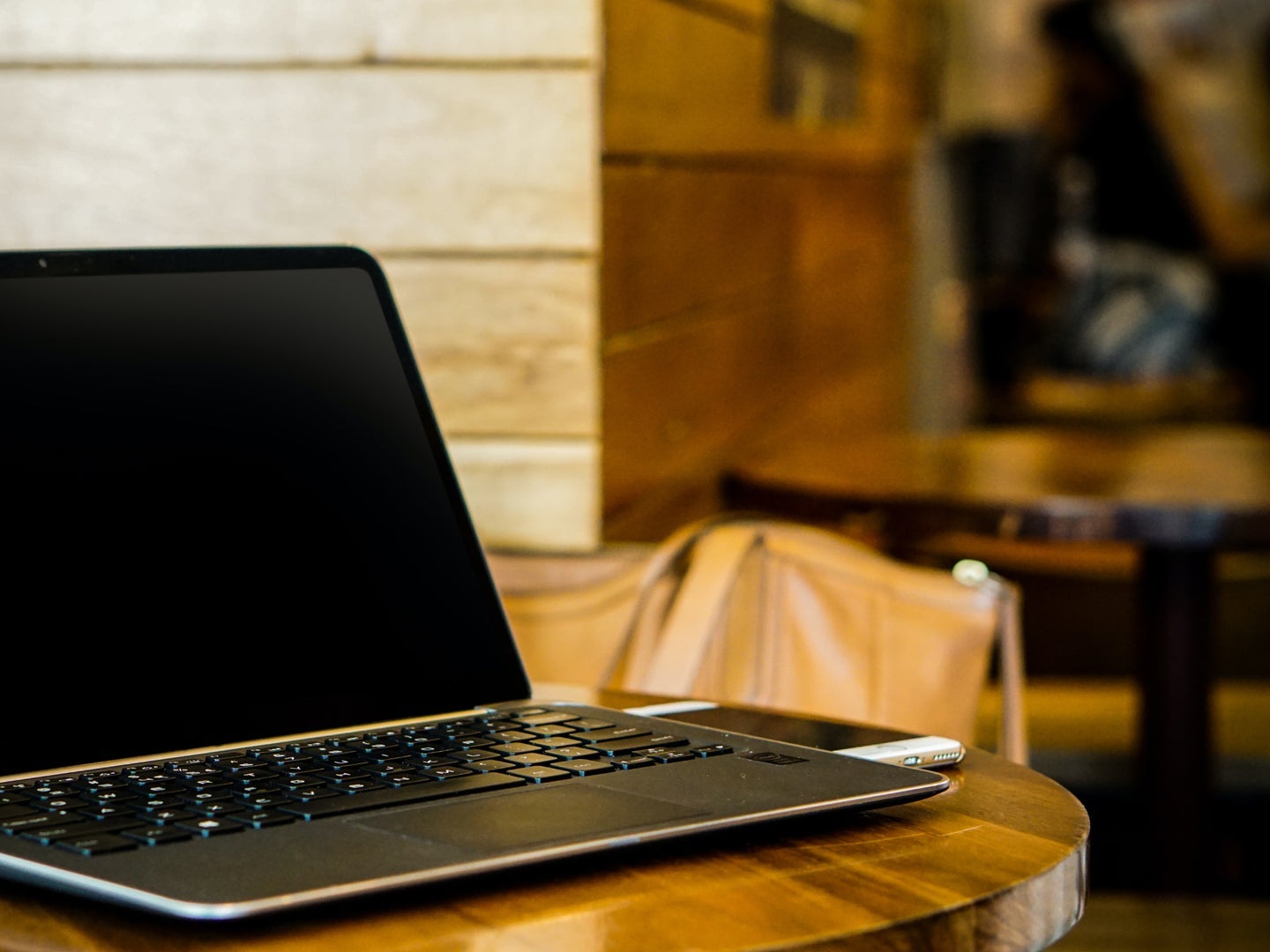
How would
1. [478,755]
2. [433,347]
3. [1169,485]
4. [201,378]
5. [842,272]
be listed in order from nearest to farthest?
1. [478,755]
2. [201,378]
3. [433,347]
4. [1169,485]
5. [842,272]

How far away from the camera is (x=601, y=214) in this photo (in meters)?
1.31

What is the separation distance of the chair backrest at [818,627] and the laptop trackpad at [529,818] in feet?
1.61

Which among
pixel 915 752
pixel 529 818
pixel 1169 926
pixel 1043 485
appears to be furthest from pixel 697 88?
pixel 529 818

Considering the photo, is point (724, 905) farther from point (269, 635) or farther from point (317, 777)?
point (269, 635)

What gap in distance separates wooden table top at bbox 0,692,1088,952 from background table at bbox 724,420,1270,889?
1.08 meters

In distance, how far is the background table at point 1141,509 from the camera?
1.67m

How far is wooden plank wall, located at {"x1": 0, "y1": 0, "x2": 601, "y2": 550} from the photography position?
1.25m

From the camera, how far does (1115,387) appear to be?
5898 millimetres

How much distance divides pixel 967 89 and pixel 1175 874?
4.40 m

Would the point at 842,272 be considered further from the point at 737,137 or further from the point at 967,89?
the point at 967,89

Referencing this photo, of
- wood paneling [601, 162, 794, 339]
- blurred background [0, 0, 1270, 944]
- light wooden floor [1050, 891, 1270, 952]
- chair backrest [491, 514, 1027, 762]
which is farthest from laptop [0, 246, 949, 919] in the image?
light wooden floor [1050, 891, 1270, 952]

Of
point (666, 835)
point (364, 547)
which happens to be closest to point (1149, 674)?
point (364, 547)

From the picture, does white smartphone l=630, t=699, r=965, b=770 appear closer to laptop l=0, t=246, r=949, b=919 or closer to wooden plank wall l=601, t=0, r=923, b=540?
laptop l=0, t=246, r=949, b=919

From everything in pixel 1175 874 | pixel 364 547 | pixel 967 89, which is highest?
pixel 967 89
